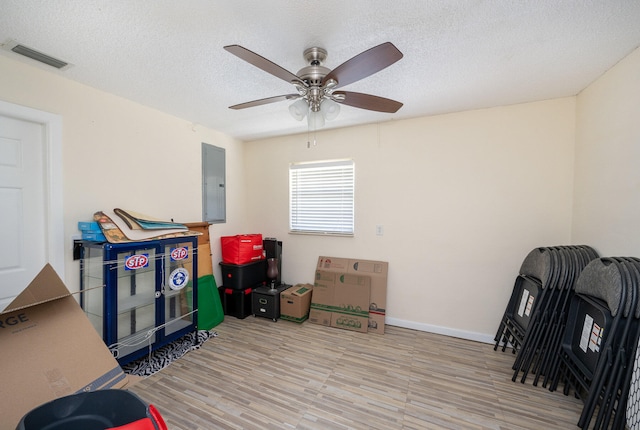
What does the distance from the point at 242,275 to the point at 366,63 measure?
9.25ft

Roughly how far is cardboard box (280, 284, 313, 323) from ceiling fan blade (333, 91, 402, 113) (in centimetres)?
234

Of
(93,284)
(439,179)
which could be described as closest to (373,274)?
(439,179)

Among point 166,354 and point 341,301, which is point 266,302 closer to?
point 341,301

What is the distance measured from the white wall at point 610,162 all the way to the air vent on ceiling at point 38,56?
4.06 meters

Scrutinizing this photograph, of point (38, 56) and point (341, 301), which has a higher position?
point (38, 56)

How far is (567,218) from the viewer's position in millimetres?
2426

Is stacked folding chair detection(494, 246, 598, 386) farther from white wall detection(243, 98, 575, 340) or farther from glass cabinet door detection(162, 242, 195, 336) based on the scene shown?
glass cabinet door detection(162, 242, 195, 336)

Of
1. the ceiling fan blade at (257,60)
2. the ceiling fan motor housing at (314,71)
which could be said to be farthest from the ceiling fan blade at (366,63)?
the ceiling fan blade at (257,60)

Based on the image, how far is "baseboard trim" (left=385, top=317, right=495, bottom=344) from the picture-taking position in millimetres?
2707

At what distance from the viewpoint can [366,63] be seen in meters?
1.27

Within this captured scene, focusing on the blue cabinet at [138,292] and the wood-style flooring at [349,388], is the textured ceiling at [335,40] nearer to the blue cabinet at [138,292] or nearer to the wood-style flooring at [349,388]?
the blue cabinet at [138,292]

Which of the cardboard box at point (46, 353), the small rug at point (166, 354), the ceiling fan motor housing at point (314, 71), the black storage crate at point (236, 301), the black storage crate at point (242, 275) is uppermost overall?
the ceiling fan motor housing at point (314, 71)

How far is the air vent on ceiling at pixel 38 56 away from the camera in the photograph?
1680 mm

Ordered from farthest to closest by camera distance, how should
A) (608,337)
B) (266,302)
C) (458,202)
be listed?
(266,302), (458,202), (608,337)
